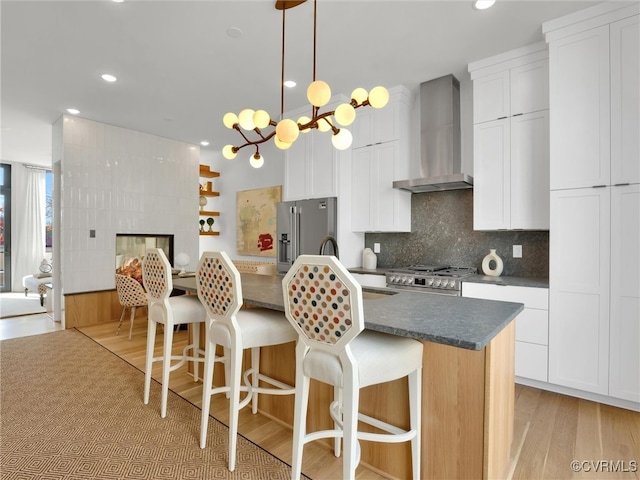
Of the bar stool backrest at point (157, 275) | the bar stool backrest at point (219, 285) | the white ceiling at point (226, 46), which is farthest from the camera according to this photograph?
the white ceiling at point (226, 46)

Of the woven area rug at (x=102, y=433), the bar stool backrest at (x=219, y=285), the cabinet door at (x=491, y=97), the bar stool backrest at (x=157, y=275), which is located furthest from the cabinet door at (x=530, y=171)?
the bar stool backrest at (x=157, y=275)

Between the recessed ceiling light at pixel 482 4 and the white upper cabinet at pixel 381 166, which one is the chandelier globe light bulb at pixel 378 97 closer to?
the recessed ceiling light at pixel 482 4

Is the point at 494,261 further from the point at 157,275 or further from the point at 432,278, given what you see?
the point at 157,275

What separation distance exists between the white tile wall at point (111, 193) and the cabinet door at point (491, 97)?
453cm

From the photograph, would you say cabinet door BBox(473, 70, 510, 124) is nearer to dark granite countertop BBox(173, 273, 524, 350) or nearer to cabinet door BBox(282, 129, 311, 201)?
cabinet door BBox(282, 129, 311, 201)

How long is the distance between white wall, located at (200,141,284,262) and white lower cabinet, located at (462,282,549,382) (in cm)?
381

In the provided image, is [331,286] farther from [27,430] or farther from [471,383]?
[27,430]

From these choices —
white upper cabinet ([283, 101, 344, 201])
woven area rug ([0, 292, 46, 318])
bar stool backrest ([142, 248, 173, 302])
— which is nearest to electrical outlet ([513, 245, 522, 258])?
white upper cabinet ([283, 101, 344, 201])

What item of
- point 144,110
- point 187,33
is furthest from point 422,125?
point 144,110

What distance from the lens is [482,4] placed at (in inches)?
90.0

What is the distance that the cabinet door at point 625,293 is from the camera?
222cm

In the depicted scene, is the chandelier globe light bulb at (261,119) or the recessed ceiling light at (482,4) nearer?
the chandelier globe light bulb at (261,119)

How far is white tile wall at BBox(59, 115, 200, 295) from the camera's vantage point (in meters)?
4.52

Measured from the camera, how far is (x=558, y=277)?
252 cm
